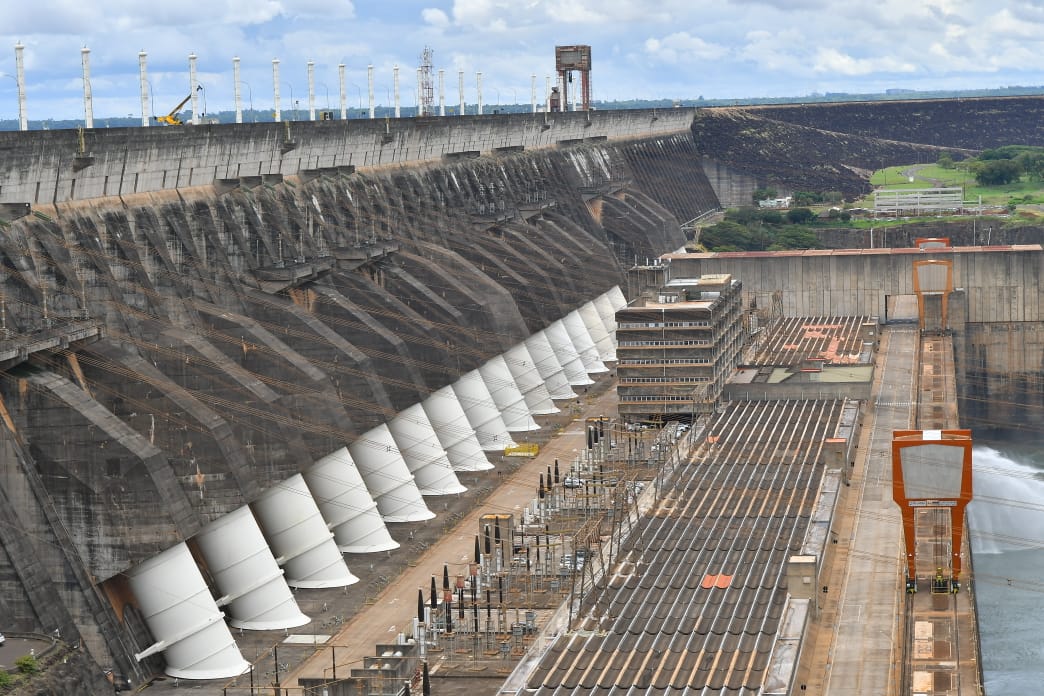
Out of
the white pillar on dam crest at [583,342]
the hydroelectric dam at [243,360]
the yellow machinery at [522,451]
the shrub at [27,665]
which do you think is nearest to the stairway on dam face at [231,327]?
the hydroelectric dam at [243,360]

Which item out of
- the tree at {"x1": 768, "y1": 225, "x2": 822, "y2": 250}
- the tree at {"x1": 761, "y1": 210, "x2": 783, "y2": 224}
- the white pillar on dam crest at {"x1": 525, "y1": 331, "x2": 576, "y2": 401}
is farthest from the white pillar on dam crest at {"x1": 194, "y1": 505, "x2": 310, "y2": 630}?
the tree at {"x1": 761, "y1": 210, "x2": 783, "y2": 224}

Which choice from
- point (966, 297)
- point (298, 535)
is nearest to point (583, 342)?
point (966, 297)

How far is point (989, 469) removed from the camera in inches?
4596

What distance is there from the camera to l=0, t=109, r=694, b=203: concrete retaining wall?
6950 cm

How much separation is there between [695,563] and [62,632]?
83.2 ft

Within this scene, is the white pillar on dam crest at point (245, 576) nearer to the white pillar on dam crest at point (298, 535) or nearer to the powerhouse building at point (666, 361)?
the white pillar on dam crest at point (298, 535)

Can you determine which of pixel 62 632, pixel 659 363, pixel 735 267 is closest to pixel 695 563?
pixel 62 632

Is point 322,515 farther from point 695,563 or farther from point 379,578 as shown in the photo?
point 695,563

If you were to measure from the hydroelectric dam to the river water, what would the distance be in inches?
1005

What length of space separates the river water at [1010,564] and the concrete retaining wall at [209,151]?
4285 centimetres

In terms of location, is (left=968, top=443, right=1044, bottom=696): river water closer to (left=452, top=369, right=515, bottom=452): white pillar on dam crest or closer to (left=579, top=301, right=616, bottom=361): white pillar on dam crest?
(left=452, top=369, right=515, bottom=452): white pillar on dam crest

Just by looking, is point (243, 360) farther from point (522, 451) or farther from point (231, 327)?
point (522, 451)

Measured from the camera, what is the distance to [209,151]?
84875mm

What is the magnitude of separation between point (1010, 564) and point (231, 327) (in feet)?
147
